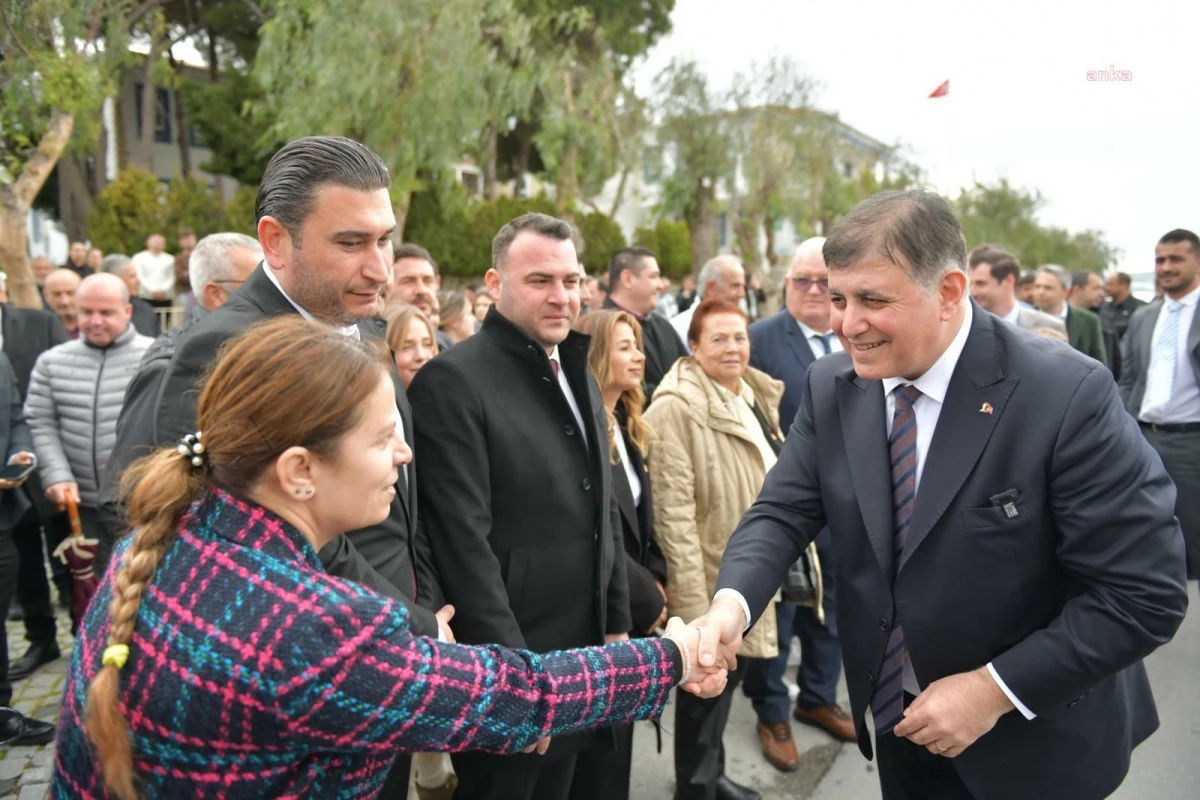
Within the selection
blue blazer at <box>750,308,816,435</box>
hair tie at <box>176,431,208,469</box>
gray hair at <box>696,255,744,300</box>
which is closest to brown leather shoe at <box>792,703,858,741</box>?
blue blazer at <box>750,308,816,435</box>

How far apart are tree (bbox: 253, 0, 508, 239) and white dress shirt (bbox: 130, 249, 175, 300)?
2620 mm

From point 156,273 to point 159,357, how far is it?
37.4 feet

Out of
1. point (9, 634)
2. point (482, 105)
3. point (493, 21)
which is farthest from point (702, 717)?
point (493, 21)

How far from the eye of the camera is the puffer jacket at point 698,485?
12.8 feet

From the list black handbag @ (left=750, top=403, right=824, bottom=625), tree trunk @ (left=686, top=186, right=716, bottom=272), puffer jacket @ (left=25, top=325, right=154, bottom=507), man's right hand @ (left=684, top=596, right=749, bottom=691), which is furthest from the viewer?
tree trunk @ (left=686, top=186, right=716, bottom=272)

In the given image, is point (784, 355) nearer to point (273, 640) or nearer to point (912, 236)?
point (912, 236)

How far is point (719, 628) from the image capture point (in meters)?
2.34

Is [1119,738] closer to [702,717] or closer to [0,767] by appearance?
[702,717]

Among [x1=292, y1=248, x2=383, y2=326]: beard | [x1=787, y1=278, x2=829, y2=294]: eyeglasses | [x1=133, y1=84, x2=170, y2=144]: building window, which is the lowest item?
[x1=787, y1=278, x2=829, y2=294]: eyeglasses

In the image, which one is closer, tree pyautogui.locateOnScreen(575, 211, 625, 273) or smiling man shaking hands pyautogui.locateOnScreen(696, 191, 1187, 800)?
smiling man shaking hands pyautogui.locateOnScreen(696, 191, 1187, 800)

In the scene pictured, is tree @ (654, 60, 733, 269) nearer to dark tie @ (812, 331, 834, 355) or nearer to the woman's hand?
dark tie @ (812, 331, 834, 355)

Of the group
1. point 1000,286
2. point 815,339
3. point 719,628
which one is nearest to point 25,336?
point 815,339

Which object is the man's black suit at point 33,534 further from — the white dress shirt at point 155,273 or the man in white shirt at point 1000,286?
the white dress shirt at point 155,273

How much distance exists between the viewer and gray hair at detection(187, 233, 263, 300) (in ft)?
13.1
